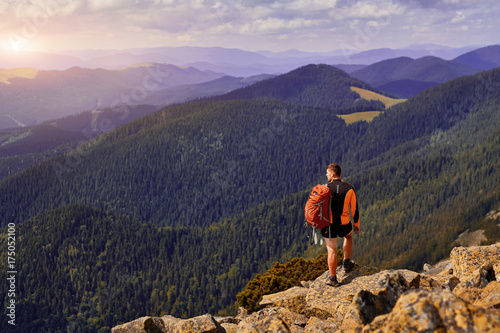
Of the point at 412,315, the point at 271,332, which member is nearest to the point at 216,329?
the point at 271,332

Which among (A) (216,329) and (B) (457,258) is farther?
(B) (457,258)

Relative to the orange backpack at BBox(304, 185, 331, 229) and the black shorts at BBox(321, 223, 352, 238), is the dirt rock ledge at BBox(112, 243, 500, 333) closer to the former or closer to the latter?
the black shorts at BBox(321, 223, 352, 238)

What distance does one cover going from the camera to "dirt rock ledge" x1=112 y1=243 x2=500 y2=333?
36.4 feet

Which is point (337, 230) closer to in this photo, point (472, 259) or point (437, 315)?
point (472, 259)

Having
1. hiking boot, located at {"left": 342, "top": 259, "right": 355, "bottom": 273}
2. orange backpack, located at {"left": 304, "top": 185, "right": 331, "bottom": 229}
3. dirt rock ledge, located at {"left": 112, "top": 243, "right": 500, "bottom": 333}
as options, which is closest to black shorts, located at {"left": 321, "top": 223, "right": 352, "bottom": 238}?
orange backpack, located at {"left": 304, "top": 185, "right": 331, "bottom": 229}

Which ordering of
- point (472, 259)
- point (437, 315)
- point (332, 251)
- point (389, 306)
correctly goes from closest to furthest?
point (437, 315), point (389, 306), point (332, 251), point (472, 259)

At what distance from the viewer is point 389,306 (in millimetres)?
15617

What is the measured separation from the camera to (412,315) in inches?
452

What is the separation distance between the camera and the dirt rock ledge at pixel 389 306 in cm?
1109

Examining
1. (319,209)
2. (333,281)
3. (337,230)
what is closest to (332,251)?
(337,230)

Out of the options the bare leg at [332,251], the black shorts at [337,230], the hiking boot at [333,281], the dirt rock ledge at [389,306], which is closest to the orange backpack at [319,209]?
the black shorts at [337,230]

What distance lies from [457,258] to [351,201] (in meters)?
8.20

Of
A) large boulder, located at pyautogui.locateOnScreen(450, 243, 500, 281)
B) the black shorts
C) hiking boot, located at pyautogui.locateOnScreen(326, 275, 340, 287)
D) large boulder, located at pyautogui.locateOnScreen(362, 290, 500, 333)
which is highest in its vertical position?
large boulder, located at pyautogui.locateOnScreen(362, 290, 500, 333)

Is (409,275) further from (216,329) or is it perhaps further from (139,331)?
(139,331)
